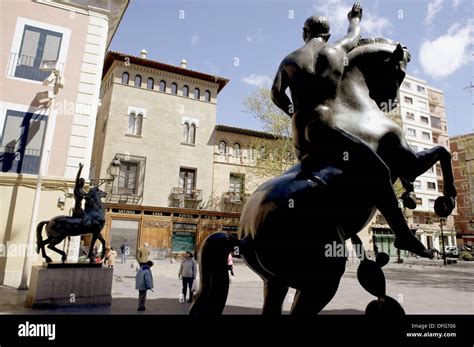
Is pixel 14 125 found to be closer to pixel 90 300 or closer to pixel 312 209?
pixel 90 300

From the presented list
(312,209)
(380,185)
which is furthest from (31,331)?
(380,185)

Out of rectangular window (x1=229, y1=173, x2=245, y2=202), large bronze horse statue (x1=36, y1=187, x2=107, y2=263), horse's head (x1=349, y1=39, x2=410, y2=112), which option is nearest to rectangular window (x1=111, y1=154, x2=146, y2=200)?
rectangular window (x1=229, y1=173, x2=245, y2=202)

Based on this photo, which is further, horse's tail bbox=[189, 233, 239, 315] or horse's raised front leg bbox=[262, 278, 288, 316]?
horse's raised front leg bbox=[262, 278, 288, 316]

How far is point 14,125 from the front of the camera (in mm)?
13406

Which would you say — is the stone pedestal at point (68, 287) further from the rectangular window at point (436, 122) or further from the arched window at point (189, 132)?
the rectangular window at point (436, 122)

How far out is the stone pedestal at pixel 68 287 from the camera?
7484 mm

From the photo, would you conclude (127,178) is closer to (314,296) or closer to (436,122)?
(314,296)

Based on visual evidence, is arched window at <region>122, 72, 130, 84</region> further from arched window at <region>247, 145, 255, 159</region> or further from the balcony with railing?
the balcony with railing

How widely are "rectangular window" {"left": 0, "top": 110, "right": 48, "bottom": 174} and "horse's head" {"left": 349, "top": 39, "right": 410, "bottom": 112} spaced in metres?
14.5

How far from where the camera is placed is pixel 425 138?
1848 inches

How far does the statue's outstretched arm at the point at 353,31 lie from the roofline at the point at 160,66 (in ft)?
93.3

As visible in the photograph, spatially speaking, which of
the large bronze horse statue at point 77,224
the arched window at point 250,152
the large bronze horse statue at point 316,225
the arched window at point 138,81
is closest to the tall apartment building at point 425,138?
the arched window at point 250,152

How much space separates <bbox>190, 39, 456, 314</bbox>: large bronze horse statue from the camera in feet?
6.43

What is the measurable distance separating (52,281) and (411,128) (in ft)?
161
